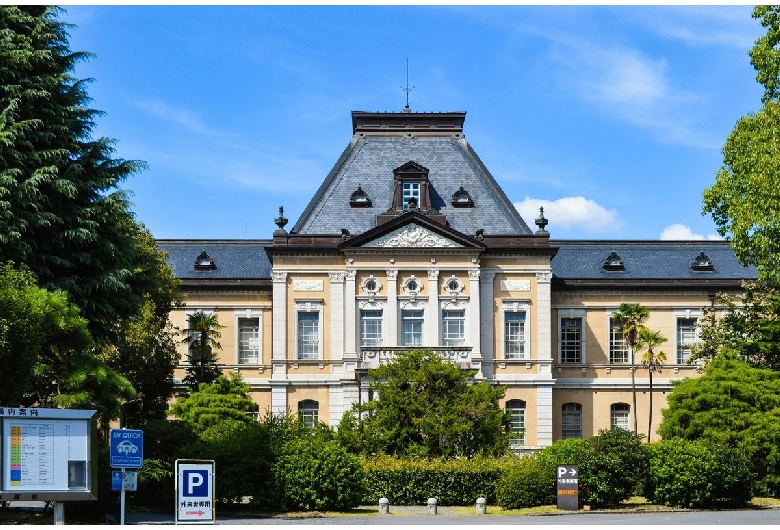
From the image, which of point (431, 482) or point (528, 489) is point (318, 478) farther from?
point (528, 489)

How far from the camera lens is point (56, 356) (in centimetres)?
3084

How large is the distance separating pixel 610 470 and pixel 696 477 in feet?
8.17

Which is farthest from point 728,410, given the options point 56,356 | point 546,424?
point 56,356

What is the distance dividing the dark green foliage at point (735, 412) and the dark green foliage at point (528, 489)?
265 inches

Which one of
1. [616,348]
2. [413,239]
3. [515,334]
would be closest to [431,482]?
[413,239]

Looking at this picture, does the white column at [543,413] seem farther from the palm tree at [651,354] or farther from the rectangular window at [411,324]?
the rectangular window at [411,324]

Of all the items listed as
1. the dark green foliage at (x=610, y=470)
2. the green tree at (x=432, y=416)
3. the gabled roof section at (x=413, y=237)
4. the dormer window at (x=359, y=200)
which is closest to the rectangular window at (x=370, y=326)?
the gabled roof section at (x=413, y=237)

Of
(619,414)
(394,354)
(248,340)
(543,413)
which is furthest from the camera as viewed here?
(248,340)

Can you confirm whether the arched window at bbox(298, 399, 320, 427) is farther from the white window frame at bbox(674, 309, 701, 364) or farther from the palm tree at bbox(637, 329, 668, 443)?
the white window frame at bbox(674, 309, 701, 364)

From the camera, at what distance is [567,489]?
108ft

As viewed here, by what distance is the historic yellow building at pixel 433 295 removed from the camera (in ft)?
178

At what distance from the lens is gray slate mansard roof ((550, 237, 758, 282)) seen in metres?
59.1

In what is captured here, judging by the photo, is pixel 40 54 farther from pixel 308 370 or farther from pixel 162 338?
pixel 308 370

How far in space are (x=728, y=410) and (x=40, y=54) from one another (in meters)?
24.3
